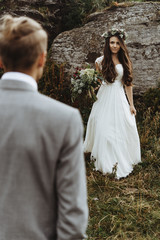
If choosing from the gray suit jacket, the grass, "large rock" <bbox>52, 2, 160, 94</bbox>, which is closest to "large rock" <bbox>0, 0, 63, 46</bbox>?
"large rock" <bbox>52, 2, 160, 94</bbox>

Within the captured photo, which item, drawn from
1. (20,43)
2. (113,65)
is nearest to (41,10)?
(113,65)

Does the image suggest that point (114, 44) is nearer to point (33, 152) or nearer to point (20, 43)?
point (20, 43)

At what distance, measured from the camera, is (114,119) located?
4.82 m

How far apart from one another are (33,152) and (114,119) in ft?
12.3

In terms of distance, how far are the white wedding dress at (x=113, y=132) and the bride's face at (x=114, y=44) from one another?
29 centimetres

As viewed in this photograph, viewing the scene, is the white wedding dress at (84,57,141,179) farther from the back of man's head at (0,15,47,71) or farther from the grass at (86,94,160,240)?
the back of man's head at (0,15,47,71)

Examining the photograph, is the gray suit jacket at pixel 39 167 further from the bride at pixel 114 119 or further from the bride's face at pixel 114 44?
the bride's face at pixel 114 44

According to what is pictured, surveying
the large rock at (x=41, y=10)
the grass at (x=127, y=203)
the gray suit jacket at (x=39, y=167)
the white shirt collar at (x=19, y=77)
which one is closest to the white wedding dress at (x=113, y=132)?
the grass at (x=127, y=203)

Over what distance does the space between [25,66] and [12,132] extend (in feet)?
1.06

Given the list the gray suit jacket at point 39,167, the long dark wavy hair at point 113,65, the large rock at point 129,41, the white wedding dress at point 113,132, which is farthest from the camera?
the large rock at point 129,41

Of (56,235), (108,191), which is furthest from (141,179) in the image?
(56,235)

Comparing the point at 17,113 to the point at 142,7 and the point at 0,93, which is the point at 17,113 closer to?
the point at 0,93

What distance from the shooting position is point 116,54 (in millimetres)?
5043

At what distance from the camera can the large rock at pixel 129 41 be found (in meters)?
7.19
